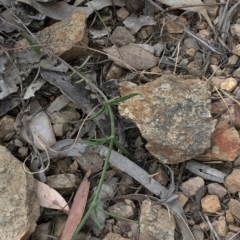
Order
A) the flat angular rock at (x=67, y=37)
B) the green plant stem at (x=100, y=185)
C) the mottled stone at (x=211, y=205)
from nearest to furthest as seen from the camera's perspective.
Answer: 1. the green plant stem at (x=100, y=185)
2. the mottled stone at (x=211, y=205)
3. the flat angular rock at (x=67, y=37)

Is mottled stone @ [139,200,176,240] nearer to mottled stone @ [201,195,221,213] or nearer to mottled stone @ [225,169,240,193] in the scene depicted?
mottled stone @ [201,195,221,213]

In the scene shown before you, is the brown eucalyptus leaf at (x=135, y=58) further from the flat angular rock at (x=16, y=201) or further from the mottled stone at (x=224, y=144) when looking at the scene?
the flat angular rock at (x=16, y=201)

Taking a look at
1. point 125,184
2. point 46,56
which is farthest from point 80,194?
point 46,56

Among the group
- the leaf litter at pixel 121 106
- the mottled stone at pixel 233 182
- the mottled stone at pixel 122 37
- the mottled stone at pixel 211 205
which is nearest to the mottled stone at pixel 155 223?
the leaf litter at pixel 121 106

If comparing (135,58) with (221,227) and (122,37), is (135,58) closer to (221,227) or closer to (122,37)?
(122,37)

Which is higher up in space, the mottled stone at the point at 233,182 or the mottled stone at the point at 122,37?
the mottled stone at the point at 122,37

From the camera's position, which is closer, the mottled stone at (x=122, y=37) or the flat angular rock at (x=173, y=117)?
the flat angular rock at (x=173, y=117)
